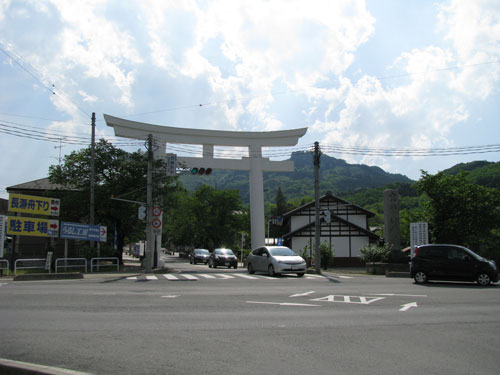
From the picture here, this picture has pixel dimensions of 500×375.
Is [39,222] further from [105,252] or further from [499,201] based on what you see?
[499,201]

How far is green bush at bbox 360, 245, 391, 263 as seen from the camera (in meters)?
25.1

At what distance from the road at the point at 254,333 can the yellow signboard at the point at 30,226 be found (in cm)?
1394

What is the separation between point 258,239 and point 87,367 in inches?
1186

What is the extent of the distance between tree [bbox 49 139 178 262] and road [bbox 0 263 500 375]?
874 inches

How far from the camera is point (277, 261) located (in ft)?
65.6

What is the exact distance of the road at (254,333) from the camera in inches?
206

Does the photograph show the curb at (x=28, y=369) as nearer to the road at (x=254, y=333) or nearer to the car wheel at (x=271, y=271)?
the road at (x=254, y=333)

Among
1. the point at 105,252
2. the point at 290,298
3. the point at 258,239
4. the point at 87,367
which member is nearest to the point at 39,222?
the point at 105,252

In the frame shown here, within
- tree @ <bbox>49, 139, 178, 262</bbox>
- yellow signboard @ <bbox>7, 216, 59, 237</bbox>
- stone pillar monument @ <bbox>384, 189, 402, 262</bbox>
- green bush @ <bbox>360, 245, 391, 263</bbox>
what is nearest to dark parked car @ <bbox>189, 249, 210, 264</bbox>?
tree @ <bbox>49, 139, 178, 262</bbox>

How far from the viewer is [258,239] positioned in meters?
35.0

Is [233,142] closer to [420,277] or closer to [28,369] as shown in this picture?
[420,277]

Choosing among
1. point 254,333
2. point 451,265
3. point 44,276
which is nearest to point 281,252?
point 451,265

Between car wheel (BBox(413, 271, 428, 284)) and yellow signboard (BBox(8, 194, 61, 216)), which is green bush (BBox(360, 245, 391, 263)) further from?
yellow signboard (BBox(8, 194, 61, 216))

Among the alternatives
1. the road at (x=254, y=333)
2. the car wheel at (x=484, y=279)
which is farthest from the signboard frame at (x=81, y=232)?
the car wheel at (x=484, y=279)
